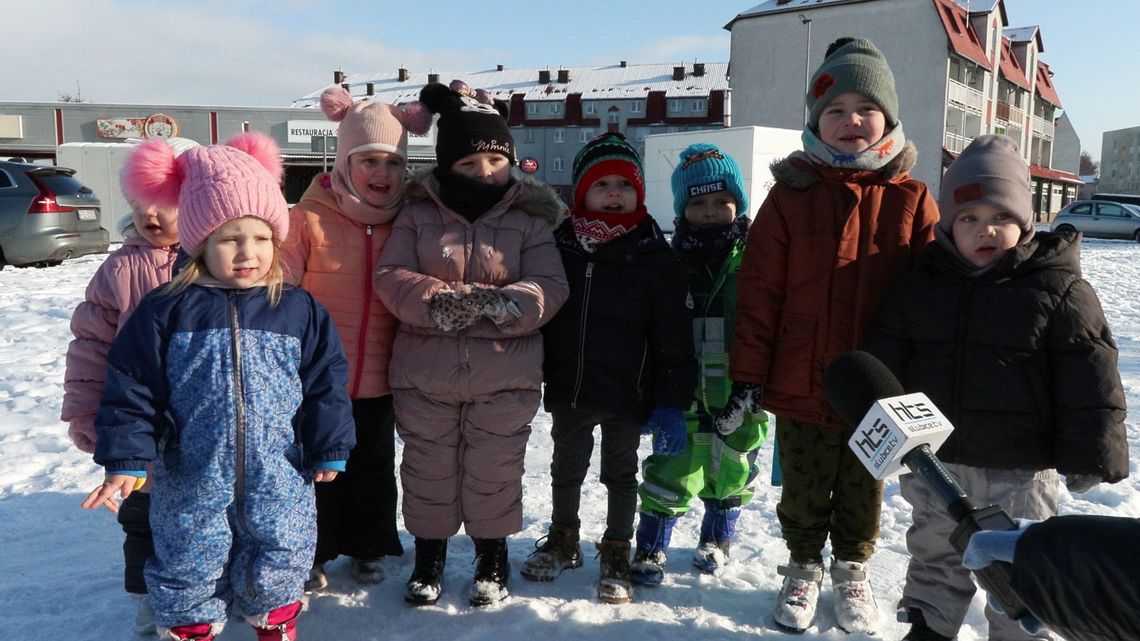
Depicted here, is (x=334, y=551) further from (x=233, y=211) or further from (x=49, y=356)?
(x=49, y=356)

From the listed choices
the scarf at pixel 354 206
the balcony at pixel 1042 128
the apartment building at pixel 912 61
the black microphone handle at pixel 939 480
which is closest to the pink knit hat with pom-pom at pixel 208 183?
the scarf at pixel 354 206

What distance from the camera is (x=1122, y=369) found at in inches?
252

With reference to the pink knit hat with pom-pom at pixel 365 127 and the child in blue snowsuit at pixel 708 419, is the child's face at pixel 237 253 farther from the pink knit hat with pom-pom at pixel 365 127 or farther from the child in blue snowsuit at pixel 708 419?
the child in blue snowsuit at pixel 708 419

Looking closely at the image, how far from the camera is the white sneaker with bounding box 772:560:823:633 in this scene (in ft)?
8.79

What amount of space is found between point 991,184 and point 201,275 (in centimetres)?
246

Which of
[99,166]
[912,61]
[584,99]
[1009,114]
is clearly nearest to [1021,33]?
[1009,114]

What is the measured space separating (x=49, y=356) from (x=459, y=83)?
520 cm

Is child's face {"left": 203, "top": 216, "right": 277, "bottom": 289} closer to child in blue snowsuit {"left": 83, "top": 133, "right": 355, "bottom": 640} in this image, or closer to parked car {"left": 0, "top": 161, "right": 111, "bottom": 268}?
child in blue snowsuit {"left": 83, "top": 133, "right": 355, "bottom": 640}

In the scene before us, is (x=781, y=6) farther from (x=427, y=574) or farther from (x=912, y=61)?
(x=427, y=574)

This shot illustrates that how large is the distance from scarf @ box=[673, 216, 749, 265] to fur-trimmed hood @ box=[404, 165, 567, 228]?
0.60m

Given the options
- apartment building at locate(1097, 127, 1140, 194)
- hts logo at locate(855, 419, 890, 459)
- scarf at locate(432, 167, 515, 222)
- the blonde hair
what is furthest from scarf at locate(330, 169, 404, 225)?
apartment building at locate(1097, 127, 1140, 194)

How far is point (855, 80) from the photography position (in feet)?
8.84

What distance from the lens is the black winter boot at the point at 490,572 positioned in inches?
110

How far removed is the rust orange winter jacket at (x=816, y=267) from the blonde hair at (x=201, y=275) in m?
1.62
